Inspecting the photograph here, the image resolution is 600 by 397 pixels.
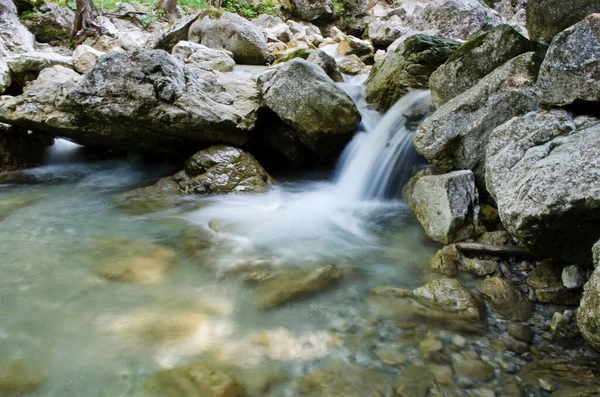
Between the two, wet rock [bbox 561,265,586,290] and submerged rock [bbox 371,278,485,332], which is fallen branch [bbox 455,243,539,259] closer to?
wet rock [bbox 561,265,586,290]

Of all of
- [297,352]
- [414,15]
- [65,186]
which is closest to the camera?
[297,352]

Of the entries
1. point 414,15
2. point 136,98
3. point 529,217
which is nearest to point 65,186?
point 136,98

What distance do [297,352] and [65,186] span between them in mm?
6286

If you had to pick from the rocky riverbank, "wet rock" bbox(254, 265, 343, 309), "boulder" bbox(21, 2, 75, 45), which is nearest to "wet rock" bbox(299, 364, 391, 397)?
the rocky riverbank

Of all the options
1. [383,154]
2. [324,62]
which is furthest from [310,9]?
[383,154]

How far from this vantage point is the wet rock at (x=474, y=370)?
2.34 metres

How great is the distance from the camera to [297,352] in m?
2.57

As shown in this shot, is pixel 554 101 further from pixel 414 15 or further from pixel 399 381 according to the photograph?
pixel 414 15

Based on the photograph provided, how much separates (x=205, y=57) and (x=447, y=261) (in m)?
8.74

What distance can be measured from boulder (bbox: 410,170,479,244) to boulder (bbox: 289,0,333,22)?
1842 cm

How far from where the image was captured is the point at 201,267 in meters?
3.78

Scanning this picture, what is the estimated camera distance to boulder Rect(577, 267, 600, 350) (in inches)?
87.5

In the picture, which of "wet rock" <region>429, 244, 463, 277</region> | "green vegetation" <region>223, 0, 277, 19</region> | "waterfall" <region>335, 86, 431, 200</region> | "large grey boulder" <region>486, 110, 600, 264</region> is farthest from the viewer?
"green vegetation" <region>223, 0, 277, 19</region>

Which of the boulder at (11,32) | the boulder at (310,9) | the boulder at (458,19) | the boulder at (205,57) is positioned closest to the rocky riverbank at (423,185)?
the boulder at (205,57)
